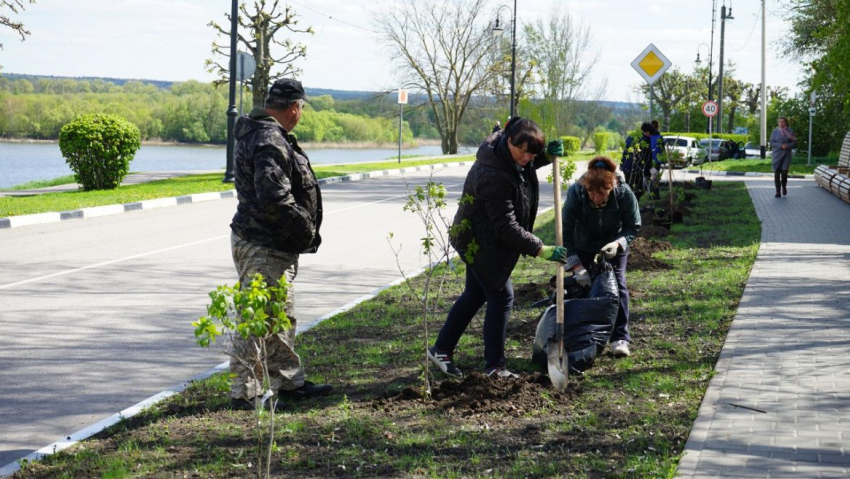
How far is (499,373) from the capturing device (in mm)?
5949

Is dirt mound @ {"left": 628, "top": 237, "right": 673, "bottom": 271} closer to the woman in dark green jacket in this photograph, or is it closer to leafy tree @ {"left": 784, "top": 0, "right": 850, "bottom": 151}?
the woman in dark green jacket

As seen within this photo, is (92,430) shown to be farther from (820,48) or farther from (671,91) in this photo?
(671,91)

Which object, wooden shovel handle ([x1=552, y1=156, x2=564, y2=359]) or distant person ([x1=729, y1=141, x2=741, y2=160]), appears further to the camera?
distant person ([x1=729, y1=141, x2=741, y2=160])

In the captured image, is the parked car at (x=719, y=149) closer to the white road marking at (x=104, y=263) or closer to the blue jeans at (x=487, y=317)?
the white road marking at (x=104, y=263)

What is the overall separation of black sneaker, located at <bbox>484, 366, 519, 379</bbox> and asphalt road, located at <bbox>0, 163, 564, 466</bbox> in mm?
2000

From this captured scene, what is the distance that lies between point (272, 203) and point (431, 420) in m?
1.44

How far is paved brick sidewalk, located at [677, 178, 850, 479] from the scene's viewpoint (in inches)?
174

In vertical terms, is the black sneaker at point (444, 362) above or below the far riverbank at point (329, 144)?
below

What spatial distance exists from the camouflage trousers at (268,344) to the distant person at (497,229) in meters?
1.05

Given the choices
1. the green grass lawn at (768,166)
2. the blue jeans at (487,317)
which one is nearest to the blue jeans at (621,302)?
the blue jeans at (487,317)

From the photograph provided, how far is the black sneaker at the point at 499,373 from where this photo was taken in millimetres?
5906

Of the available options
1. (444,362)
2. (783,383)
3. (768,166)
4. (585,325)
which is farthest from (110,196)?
(768,166)

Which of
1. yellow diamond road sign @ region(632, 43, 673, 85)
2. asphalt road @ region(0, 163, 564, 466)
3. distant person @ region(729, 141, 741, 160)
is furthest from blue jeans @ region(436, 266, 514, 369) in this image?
distant person @ region(729, 141, 741, 160)

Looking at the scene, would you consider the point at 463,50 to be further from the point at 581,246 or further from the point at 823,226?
the point at 581,246
